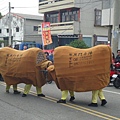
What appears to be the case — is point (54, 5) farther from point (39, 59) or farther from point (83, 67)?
point (83, 67)

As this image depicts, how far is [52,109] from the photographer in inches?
304

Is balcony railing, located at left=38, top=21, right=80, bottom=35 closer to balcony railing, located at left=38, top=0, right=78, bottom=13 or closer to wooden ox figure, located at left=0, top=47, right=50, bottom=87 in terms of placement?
balcony railing, located at left=38, top=0, right=78, bottom=13

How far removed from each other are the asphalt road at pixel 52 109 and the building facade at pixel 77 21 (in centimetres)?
2466

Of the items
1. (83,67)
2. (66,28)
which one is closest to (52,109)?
(83,67)

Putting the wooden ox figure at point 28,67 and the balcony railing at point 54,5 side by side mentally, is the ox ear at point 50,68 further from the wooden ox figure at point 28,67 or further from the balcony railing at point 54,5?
the balcony railing at point 54,5

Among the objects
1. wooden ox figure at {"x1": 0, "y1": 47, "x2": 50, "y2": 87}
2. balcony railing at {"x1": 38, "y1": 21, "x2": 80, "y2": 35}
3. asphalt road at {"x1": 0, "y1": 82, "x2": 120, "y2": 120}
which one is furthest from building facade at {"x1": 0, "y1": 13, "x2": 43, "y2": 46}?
asphalt road at {"x1": 0, "y1": 82, "x2": 120, "y2": 120}

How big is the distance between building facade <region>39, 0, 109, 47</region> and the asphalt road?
80.9ft

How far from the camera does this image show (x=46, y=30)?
24922mm

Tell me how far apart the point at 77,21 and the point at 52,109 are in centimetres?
2712

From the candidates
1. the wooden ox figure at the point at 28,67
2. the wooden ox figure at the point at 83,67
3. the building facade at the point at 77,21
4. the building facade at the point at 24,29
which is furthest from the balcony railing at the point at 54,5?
the wooden ox figure at the point at 83,67

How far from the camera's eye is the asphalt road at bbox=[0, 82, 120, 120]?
6875 mm

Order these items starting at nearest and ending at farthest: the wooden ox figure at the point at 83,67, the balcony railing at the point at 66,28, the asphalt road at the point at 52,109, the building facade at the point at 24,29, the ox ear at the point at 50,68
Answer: the asphalt road at the point at 52,109, the wooden ox figure at the point at 83,67, the ox ear at the point at 50,68, the balcony railing at the point at 66,28, the building facade at the point at 24,29

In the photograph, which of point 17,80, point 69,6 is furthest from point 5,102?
point 69,6

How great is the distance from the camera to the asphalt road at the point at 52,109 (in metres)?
6.88
